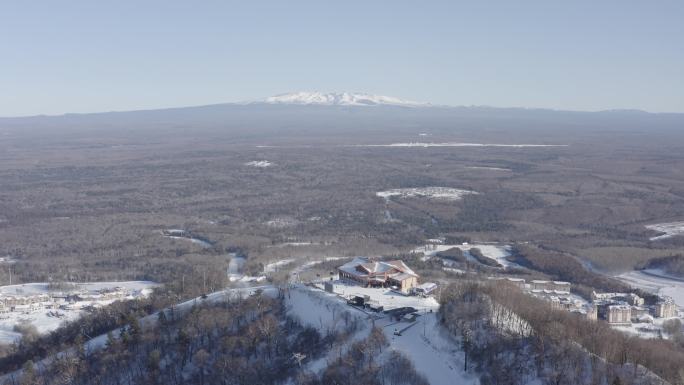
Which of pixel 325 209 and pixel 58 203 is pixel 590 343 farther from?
pixel 58 203

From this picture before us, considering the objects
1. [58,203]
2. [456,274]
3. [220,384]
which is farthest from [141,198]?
[220,384]

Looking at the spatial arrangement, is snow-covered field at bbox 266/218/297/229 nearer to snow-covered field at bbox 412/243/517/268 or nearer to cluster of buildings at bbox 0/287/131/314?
snow-covered field at bbox 412/243/517/268

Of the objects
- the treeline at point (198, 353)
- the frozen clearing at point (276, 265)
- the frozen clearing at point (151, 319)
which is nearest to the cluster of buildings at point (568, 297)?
the frozen clearing at point (151, 319)

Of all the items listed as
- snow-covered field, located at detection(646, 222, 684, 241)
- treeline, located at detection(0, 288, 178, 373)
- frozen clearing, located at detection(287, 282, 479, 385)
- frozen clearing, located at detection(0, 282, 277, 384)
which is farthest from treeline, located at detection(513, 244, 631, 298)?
treeline, located at detection(0, 288, 178, 373)

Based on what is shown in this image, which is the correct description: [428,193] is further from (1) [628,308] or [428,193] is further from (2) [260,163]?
(1) [628,308]

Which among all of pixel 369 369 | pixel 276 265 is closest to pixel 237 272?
pixel 276 265

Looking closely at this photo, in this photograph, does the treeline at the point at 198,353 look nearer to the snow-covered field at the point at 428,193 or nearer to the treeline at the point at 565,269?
the treeline at the point at 565,269
